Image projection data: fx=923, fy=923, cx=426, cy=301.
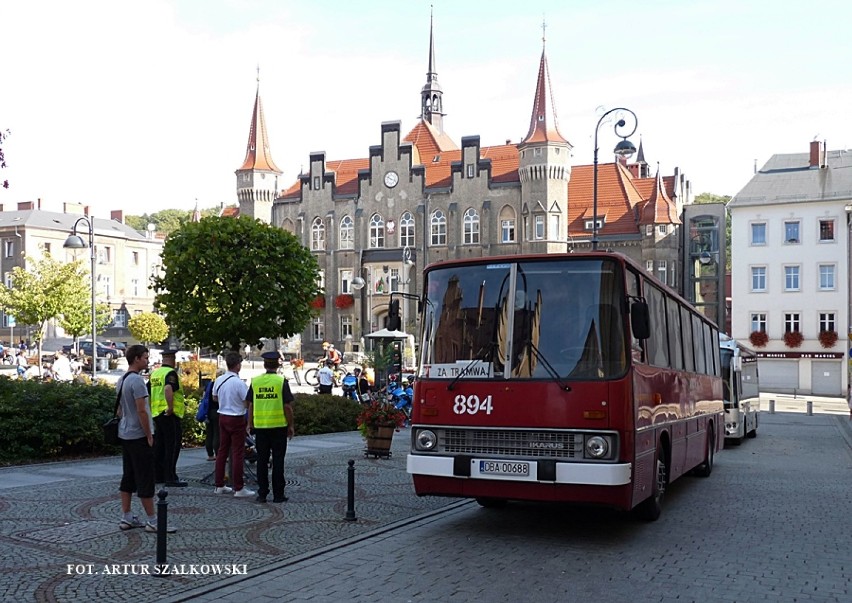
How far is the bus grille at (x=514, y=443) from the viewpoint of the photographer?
9172mm

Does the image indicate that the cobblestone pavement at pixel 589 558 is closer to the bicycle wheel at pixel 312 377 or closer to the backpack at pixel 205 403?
the backpack at pixel 205 403

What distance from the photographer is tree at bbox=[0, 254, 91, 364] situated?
48969 millimetres

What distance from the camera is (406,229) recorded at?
78250 millimetres

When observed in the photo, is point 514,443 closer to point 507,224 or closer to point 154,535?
point 154,535

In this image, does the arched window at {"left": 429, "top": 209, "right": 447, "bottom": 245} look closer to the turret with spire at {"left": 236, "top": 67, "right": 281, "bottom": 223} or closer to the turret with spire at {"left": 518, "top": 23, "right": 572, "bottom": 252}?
the turret with spire at {"left": 518, "top": 23, "right": 572, "bottom": 252}

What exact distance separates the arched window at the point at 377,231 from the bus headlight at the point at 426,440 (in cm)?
6934

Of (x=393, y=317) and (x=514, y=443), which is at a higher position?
(x=393, y=317)

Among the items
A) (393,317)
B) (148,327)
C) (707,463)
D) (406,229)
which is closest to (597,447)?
(393,317)

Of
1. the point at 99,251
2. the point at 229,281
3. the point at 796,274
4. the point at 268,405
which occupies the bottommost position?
the point at 268,405

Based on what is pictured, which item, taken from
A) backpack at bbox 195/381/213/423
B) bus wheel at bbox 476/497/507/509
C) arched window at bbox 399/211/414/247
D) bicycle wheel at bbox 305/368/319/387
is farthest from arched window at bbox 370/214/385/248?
bus wheel at bbox 476/497/507/509

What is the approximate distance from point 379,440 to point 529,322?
26.3ft

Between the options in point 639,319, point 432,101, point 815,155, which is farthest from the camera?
point 432,101

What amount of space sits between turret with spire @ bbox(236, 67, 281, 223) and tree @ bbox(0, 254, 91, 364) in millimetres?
34265

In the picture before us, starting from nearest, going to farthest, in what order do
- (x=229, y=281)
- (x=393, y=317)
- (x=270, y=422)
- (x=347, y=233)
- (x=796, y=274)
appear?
(x=270, y=422), (x=393, y=317), (x=229, y=281), (x=796, y=274), (x=347, y=233)
